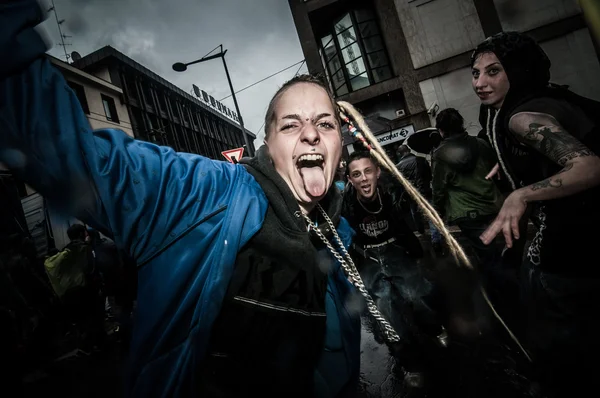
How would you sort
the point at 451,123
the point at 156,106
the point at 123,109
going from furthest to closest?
1. the point at 156,106
2. the point at 123,109
3. the point at 451,123

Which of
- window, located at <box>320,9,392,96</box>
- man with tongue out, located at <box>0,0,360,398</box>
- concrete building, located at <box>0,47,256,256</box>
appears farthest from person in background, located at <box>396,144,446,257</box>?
concrete building, located at <box>0,47,256,256</box>

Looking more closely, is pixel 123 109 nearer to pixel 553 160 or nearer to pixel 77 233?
pixel 77 233

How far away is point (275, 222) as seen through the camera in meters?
1.30

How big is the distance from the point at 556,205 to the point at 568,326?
30.5 inches

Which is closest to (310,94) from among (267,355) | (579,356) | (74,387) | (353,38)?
(267,355)

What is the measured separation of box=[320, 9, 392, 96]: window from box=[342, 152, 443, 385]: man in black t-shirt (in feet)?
40.9

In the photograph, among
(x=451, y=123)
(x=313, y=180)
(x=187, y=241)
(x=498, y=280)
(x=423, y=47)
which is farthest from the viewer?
(x=423, y=47)

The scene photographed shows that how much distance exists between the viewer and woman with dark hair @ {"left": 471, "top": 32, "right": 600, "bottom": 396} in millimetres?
1642

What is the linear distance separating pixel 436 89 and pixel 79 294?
14.5m

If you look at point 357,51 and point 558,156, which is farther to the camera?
point 357,51

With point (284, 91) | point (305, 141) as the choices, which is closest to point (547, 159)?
point (305, 141)

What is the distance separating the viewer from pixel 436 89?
13227 mm

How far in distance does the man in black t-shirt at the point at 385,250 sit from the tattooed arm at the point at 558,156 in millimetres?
2123

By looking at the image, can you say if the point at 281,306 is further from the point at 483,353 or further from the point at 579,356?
the point at 483,353
